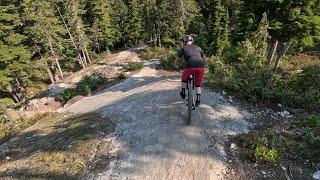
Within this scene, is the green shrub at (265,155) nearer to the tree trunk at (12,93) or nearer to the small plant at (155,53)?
the small plant at (155,53)

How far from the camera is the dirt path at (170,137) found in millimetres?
8344

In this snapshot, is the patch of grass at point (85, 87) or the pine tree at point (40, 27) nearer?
the patch of grass at point (85, 87)

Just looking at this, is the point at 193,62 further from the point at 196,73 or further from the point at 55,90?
the point at 55,90

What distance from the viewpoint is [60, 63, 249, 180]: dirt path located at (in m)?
8.34

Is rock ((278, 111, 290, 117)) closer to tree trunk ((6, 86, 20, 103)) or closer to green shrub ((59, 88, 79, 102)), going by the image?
green shrub ((59, 88, 79, 102))

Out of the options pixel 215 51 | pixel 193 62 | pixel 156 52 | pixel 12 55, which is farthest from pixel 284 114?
pixel 156 52

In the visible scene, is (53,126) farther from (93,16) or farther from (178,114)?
(93,16)

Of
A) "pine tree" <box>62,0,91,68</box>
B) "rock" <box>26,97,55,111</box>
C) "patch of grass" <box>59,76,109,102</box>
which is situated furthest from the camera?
"pine tree" <box>62,0,91,68</box>

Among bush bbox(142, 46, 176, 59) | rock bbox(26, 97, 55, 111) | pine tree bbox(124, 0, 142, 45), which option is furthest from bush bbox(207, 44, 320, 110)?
pine tree bbox(124, 0, 142, 45)

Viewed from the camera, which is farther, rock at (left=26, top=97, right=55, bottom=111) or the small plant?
the small plant

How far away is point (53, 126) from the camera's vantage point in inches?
551

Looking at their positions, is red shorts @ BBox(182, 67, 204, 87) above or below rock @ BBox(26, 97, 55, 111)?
above

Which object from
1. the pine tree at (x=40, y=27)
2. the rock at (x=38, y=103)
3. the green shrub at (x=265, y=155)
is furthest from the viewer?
the pine tree at (x=40, y=27)

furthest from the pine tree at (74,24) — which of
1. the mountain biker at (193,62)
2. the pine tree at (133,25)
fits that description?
the mountain biker at (193,62)
